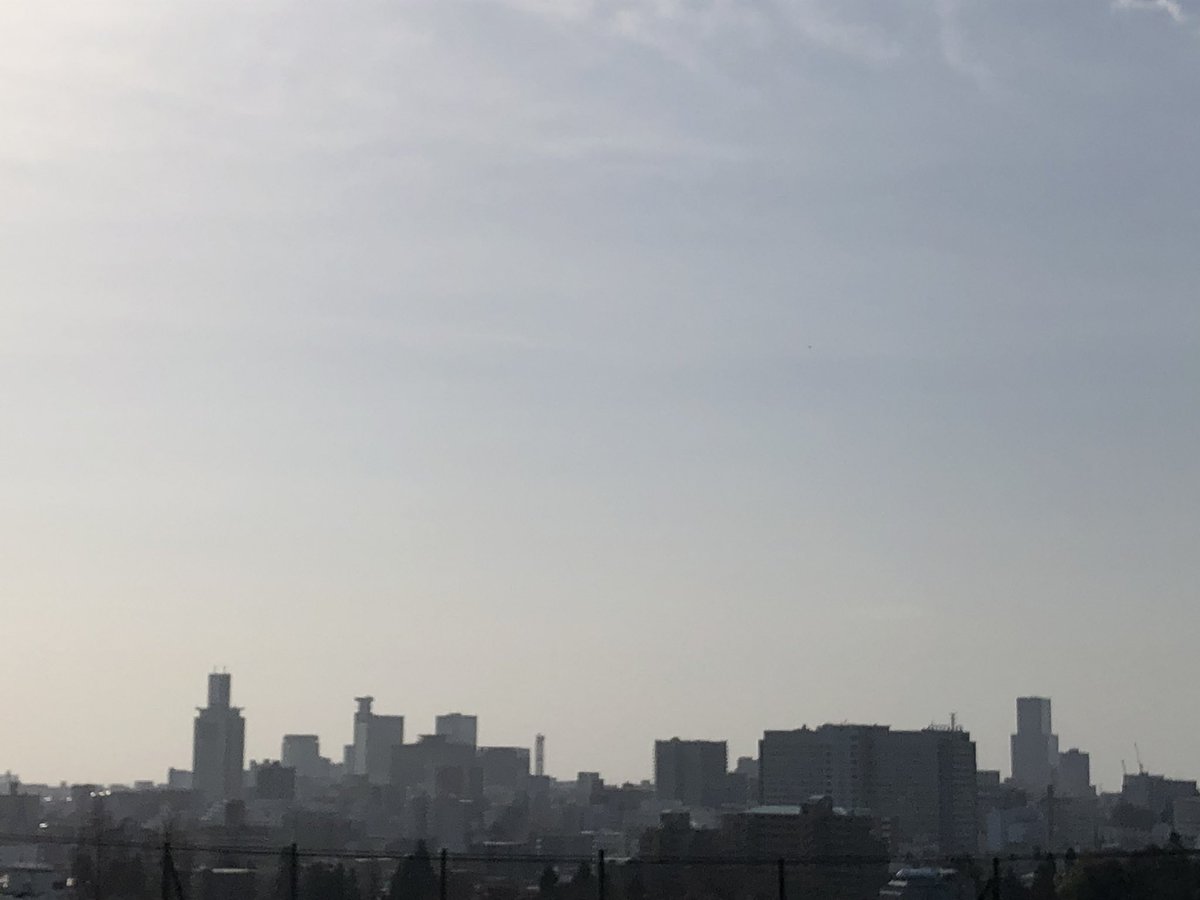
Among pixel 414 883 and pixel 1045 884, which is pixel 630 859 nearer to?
pixel 414 883

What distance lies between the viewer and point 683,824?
156500 mm

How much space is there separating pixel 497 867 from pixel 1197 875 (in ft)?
296

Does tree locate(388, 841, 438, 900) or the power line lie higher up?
the power line

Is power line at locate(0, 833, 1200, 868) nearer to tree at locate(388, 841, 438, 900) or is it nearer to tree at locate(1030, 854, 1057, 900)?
tree at locate(1030, 854, 1057, 900)

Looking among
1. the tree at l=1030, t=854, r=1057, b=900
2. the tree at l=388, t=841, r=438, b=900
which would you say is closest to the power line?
the tree at l=1030, t=854, r=1057, b=900

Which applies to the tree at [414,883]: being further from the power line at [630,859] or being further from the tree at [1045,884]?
the tree at [1045,884]

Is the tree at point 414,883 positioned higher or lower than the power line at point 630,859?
lower

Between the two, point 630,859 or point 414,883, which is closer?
point 630,859

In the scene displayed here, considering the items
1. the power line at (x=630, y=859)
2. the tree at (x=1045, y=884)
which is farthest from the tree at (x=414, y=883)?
the tree at (x=1045, y=884)

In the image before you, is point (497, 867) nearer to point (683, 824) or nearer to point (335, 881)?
point (683, 824)

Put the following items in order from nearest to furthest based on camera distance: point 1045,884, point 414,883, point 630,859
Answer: point 630,859, point 1045,884, point 414,883

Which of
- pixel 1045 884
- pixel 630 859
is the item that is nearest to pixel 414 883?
pixel 630 859

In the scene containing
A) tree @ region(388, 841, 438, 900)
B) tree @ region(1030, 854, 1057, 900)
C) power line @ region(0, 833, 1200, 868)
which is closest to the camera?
power line @ region(0, 833, 1200, 868)

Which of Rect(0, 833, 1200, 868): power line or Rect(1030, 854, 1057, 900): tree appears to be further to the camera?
Rect(1030, 854, 1057, 900): tree
